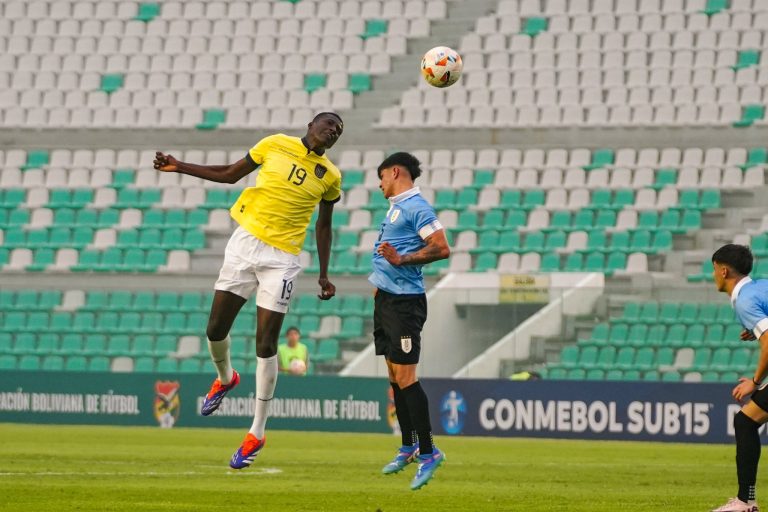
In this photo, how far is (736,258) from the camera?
9.55 m

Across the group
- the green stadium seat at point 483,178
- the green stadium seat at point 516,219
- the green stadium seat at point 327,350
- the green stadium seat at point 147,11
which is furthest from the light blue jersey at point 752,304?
the green stadium seat at point 147,11

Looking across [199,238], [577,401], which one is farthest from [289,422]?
[199,238]

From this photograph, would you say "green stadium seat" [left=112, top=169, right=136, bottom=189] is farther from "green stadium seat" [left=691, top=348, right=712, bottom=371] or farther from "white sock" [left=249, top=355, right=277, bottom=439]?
"white sock" [left=249, top=355, right=277, bottom=439]

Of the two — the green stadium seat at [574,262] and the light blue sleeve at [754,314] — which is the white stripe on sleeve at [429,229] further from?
the green stadium seat at [574,262]

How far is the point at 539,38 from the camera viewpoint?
110ft

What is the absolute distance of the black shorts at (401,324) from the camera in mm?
10750

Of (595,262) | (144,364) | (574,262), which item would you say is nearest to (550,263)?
(574,262)

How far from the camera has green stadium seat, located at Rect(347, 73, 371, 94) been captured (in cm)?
3403

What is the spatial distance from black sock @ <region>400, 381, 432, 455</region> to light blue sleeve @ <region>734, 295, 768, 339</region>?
2526mm

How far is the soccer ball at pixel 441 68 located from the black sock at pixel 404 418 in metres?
3.17

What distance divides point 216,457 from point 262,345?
5344 mm

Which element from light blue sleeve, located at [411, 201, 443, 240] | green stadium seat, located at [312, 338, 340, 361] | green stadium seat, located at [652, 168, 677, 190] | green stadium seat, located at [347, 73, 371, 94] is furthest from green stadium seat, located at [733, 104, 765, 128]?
light blue sleeve, located at [411, 201, 443, 240]

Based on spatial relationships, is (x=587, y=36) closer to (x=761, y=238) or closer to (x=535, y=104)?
(x=535, y=104)

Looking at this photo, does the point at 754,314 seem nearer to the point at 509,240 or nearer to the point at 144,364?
the point at 144,364
